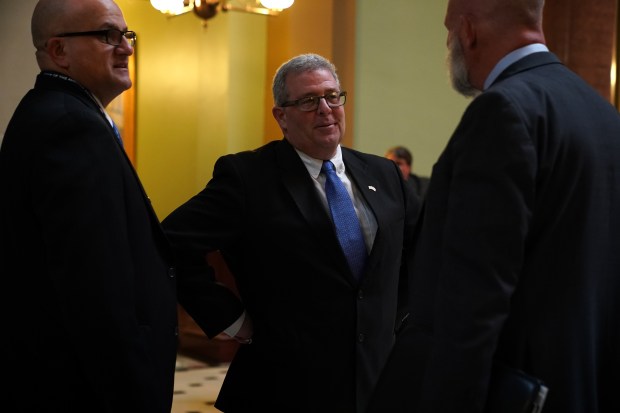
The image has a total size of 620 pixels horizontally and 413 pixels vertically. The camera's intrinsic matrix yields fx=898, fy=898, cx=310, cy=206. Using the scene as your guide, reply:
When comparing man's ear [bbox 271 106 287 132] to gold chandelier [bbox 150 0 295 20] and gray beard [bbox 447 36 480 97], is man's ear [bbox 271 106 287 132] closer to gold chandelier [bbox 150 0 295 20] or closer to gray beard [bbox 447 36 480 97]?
gray beard [bbox 447 36 480 97]

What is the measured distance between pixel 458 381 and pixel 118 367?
35.4 inches

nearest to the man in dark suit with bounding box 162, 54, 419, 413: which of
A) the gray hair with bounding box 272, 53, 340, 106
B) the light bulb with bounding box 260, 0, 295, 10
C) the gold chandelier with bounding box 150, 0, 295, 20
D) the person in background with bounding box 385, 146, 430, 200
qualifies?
the gray hair with bounding box 272, 53, 340, 106

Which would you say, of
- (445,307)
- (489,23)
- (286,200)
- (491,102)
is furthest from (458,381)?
(286,200)

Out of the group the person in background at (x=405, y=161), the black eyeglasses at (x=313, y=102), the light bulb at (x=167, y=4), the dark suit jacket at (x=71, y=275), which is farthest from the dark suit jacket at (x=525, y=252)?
the light bulb at (x=167, y=4)

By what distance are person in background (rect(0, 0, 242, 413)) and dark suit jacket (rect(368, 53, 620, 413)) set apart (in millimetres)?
713

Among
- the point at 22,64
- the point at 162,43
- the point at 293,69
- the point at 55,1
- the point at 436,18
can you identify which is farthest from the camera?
the point at 162,43

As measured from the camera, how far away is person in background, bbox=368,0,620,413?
1.88 meters

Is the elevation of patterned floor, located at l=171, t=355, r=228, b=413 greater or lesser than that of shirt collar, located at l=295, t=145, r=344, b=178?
lesser

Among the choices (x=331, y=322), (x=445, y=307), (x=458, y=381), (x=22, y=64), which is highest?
(x=22, y=64)

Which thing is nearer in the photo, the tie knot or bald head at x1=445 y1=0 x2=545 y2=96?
bald head at x1=445 y1=0 x2=545 y2=96

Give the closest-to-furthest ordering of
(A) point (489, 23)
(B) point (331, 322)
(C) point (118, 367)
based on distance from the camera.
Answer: (A) point (489, 23), (C) point (118, 367), (B) point (331, 322)

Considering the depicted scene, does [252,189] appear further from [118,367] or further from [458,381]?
[458,381]

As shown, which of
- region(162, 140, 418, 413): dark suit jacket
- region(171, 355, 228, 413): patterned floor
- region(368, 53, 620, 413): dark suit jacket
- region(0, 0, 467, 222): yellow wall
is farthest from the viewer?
region(0, 0, 467, 222): yellow wall

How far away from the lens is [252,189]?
9.89 feet
